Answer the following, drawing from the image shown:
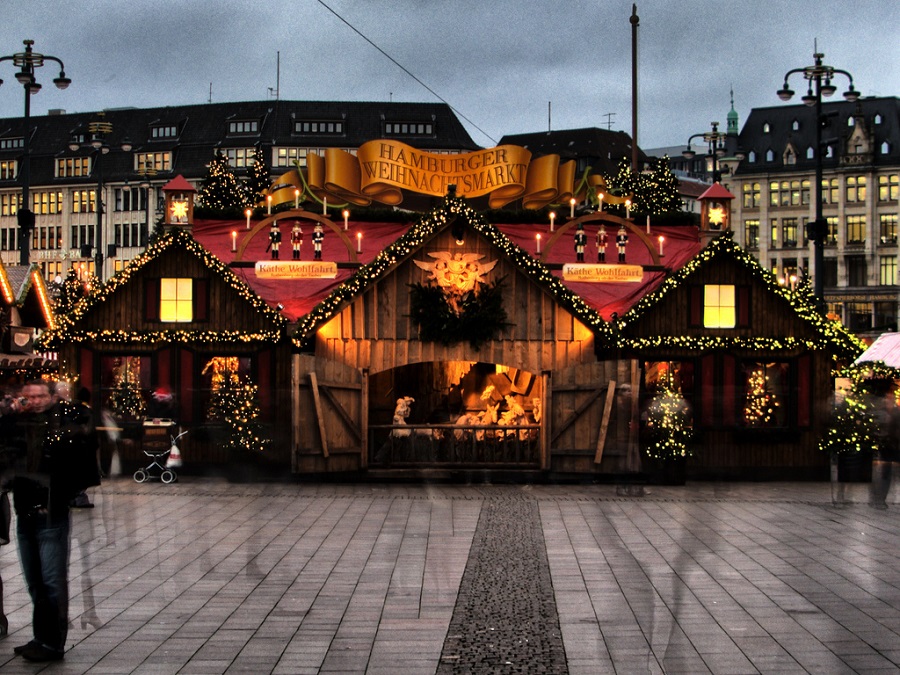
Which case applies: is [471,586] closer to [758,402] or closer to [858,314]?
[758,402]

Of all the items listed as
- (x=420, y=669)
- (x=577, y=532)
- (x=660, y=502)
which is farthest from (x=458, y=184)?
(x=420, y=669)

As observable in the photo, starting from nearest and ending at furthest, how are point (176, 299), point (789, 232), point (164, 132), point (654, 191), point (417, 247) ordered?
1. point (417, 247)
2. point (176, 299)
3. point (654, 191)
4. point (789, 232)
5. point (164, 132)

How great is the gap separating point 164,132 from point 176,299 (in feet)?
307

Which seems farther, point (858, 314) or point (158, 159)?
point (158, 159)

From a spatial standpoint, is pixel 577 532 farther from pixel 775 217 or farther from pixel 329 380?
pixel 775 217

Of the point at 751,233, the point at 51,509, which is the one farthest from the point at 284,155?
the point at 51,509

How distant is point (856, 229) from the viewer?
111188mm

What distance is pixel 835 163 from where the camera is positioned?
112438 millimetres

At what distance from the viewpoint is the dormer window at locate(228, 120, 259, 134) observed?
11679 centimetres

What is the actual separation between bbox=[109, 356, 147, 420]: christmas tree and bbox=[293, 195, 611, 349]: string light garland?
149 inches

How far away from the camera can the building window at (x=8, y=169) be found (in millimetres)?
123312

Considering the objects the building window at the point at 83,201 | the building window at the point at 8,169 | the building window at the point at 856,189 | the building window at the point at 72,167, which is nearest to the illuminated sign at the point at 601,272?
the building window at the point at 856,189

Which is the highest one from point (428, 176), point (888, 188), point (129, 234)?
point (888, 188)

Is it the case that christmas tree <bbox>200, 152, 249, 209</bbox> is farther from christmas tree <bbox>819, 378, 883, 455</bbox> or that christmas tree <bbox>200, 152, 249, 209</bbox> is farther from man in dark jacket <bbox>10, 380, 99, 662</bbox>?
man in dark jacket <bbox>10, 380, 99, 662</bbox>
